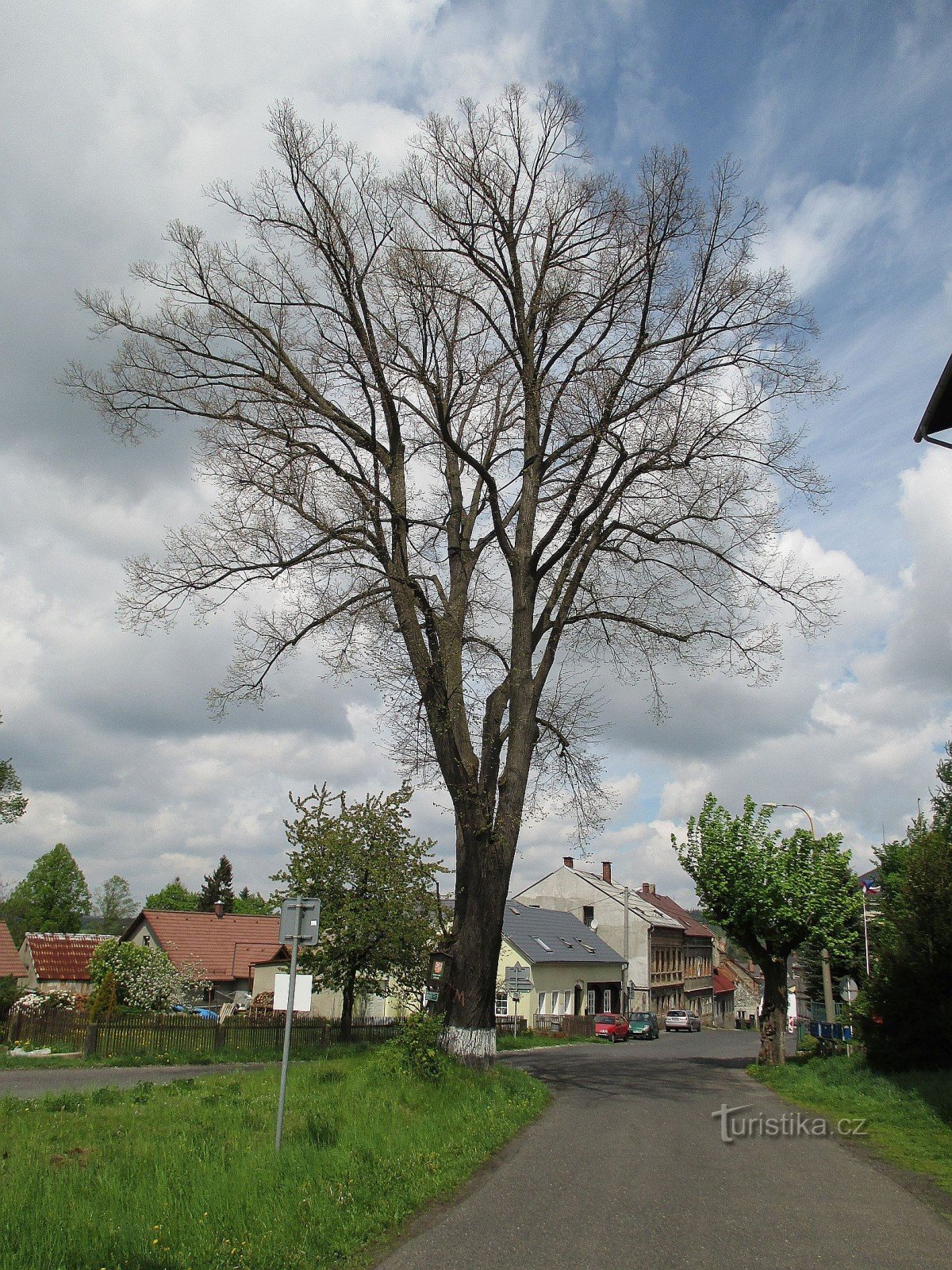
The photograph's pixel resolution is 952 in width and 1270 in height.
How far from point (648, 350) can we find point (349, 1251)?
41.8 ft

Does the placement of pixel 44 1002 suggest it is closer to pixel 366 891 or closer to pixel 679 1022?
pixel 366 891

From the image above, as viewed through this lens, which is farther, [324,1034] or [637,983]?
[637,983]

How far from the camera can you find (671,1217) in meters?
7.22

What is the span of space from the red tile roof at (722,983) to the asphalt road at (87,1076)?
79972 millimetres

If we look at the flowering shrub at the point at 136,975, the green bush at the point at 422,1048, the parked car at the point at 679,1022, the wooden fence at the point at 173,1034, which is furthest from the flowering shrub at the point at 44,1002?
the parked car at the point at 679,1022

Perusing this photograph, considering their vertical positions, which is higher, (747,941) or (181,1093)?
(747,941)

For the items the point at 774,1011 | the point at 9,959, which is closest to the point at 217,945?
the point at 9,959

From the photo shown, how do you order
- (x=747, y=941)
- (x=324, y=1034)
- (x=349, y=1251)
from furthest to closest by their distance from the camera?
(x=324, y=1034) → (x=747, y=941) → (x=349, y=1251)

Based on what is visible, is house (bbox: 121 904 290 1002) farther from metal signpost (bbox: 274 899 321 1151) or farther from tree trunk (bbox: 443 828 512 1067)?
metal signpost (bbox: 274 899 321 1151)

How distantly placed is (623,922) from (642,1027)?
23785mm

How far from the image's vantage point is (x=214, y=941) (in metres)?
53.2

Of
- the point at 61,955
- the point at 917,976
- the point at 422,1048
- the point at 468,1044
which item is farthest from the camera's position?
the point at 61,955

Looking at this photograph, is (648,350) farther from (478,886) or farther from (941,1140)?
(941,1140)

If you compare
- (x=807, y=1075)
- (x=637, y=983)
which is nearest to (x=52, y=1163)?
(x=807, y=1075)
